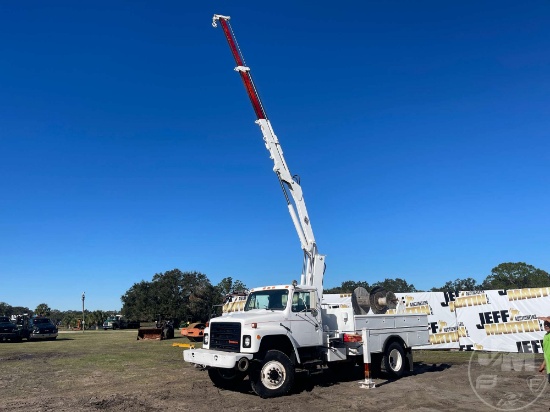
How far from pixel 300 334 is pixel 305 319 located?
1.35ft

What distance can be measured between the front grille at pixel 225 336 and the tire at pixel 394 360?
443 cm

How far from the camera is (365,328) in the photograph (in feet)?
36.2

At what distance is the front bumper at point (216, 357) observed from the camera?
8.98 metres

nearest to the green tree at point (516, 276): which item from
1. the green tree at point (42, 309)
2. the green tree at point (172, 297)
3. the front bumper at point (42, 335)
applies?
the green tree at point (172, 297)

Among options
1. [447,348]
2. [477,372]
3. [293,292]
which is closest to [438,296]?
[447,348]

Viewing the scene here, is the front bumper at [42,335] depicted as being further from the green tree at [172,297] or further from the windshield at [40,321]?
the green tree at [172,297]

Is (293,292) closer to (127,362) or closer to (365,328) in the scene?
(365,328)

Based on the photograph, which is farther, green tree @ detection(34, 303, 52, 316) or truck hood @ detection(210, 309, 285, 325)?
green tree @ detection(34, 303, 52, 316)

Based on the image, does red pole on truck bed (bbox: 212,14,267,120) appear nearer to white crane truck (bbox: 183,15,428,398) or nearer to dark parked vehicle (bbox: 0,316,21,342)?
white crane truck (bbox: 183,15,428,398)

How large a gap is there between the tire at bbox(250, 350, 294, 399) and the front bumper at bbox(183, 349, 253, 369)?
500 millimetres

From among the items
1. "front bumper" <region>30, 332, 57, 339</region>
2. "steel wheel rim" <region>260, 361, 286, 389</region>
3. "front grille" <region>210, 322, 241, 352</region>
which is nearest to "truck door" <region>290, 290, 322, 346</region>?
"steel wheel rim" <region>260, 361, 286, 389</region>

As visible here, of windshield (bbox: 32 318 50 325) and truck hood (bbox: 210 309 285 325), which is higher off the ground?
truck hood (bbox: 210 309 285 325)

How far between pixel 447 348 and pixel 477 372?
20.5 ft

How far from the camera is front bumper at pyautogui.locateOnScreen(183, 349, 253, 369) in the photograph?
8977 millimetres
